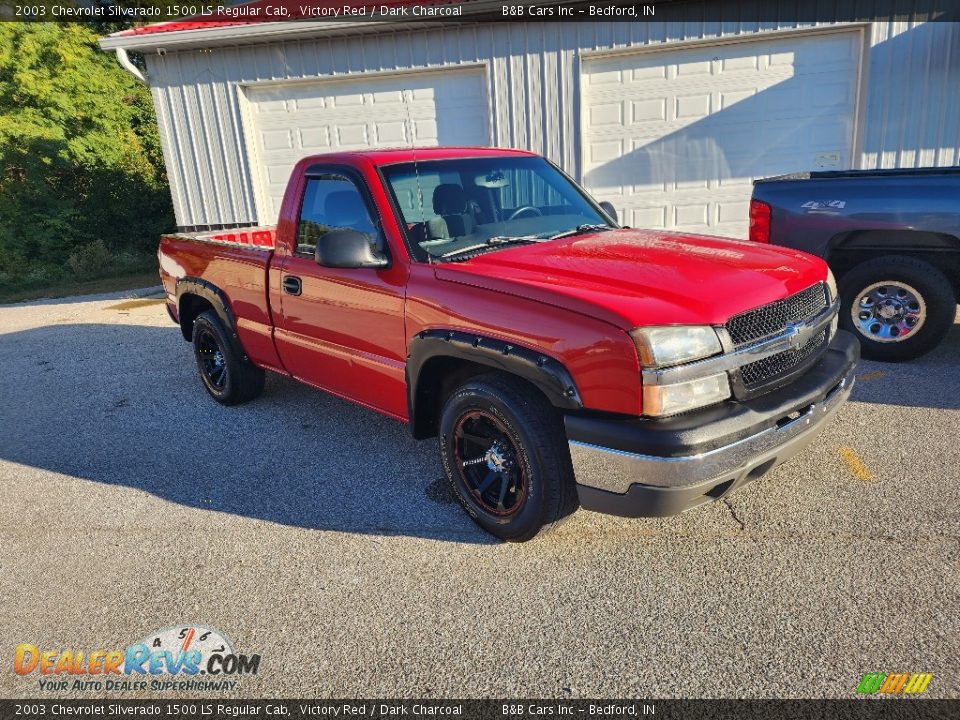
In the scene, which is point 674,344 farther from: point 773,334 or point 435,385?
point 435,385

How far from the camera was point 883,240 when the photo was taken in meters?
5.51

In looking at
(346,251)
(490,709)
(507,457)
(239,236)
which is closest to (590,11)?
(239,236)

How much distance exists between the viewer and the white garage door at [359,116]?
9.91 m

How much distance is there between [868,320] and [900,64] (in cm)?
476

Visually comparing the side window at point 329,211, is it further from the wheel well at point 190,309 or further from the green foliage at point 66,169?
the green foliage at point 66,169

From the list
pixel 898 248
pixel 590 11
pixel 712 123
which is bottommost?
pixel 898 248

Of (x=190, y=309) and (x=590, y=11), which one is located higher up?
(x=590, y=11)

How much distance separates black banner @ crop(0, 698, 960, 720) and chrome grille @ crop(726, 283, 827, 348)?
1371 mm

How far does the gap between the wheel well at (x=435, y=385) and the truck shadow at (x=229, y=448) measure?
45cm

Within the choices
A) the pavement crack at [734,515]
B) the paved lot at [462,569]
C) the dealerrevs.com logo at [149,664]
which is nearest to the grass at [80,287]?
the paved lot at [462,569]

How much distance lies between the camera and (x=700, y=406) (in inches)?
111

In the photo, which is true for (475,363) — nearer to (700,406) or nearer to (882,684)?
(700,406)

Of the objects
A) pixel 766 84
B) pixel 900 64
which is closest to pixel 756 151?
pixel 766 84

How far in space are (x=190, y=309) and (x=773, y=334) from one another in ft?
15.6
